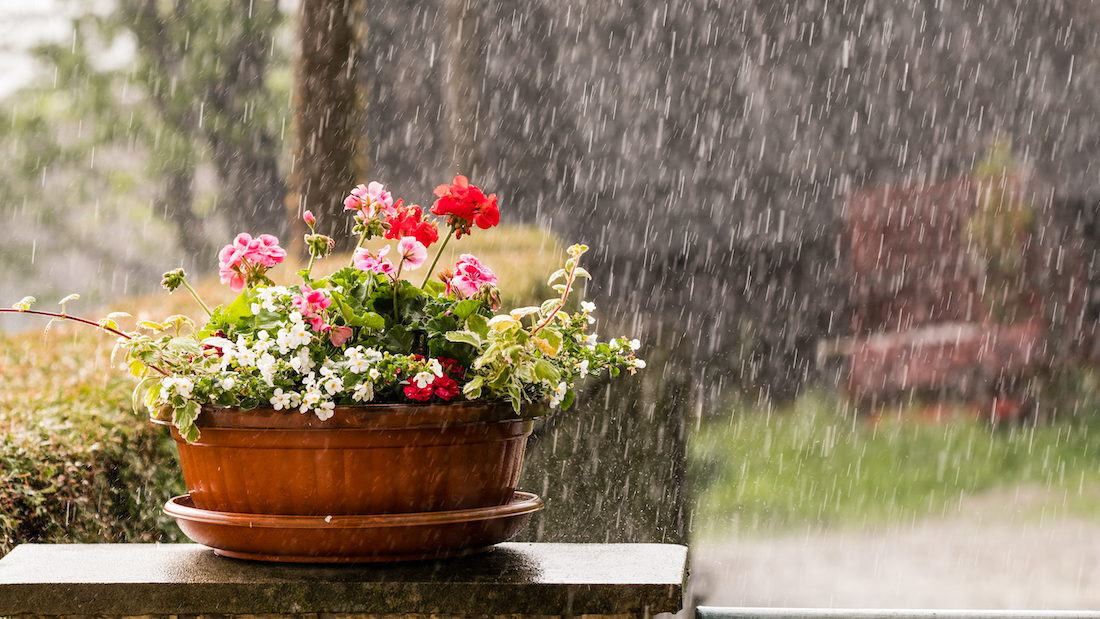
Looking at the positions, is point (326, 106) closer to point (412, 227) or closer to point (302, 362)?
point (412, 227)

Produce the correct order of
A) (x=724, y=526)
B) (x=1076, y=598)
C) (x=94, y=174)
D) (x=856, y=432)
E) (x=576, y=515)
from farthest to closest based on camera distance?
(x=94, y=174) < (x=856, y=432) < (x=724, y=526) < (x=1076, y=598) < (x=576, y=515)

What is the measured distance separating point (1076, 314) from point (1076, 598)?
120 inches

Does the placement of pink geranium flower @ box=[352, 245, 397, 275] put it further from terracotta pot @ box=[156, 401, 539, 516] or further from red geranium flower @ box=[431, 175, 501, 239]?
terracotta pot @ box=[156, 401, 539, 516]

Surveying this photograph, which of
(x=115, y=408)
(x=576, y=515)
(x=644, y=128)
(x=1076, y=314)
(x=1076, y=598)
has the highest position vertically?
(x=644, y=128)

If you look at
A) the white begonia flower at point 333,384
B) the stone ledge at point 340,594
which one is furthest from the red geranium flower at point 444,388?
the stone ledge at point 340,594

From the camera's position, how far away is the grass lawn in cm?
671

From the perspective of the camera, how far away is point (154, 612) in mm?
1273

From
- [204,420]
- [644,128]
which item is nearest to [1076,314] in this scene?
[644,128]

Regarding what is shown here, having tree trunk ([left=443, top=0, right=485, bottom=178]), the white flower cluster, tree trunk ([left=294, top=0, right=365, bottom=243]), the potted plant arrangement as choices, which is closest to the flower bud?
the potted plant arrangement

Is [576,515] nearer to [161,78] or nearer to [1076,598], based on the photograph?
[1076,598]

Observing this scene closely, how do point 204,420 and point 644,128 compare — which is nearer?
point 204,420

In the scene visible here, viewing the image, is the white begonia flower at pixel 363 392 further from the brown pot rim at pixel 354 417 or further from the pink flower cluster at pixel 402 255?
the pink flower cluster at pixel 402 255

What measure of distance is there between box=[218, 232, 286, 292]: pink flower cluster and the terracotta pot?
0.78ft

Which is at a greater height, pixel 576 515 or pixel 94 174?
pixel 94 174
